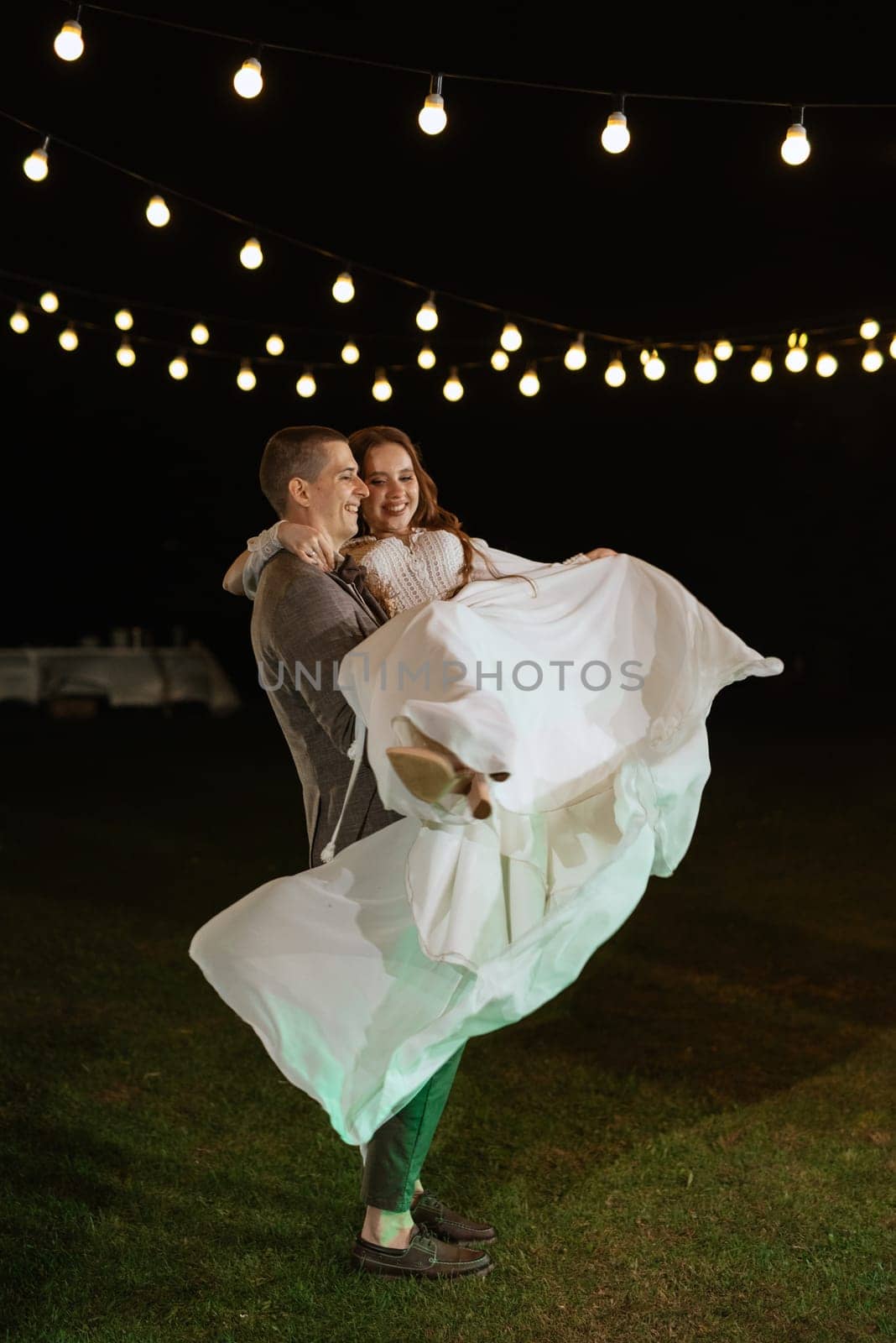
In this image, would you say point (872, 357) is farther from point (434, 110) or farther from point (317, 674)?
point (317, 674)

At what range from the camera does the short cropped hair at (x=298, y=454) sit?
2.45 meters

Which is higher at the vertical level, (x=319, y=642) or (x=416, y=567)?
(x=416, y=567)

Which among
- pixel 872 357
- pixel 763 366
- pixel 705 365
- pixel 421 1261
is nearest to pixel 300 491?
pixel 421 1261

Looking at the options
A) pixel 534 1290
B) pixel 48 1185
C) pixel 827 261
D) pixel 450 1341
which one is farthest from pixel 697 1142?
pixel 827 261

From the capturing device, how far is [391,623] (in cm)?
218

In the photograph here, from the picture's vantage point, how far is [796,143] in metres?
3.67

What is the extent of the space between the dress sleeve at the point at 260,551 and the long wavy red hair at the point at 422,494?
0.45 meters

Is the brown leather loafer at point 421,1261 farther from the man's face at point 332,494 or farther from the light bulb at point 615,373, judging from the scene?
the light bulb at point 615,373

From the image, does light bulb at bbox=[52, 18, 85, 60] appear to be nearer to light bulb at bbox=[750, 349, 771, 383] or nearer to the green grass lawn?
the green grass lawn

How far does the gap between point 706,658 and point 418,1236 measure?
1415 millimetres

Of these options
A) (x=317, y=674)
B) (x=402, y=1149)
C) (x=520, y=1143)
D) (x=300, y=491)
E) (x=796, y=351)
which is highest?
(x=796, y=351)

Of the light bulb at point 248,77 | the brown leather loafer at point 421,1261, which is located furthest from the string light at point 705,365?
the brown leather loafer at point 421,1261

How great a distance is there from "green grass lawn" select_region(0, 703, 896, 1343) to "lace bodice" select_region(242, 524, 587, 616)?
4.75 feet

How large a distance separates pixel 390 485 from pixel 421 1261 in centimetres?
173
